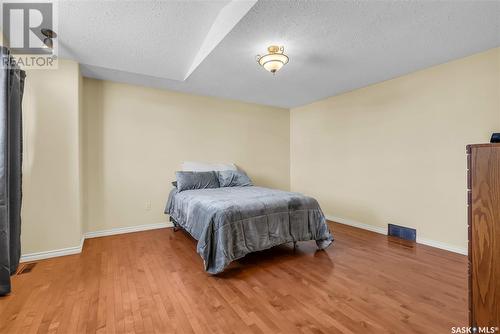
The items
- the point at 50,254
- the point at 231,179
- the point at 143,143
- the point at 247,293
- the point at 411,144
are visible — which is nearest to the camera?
the point at 247,293

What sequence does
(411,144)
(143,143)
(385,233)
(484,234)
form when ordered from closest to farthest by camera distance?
(484,234), (411,144), (385,233), (143,143)

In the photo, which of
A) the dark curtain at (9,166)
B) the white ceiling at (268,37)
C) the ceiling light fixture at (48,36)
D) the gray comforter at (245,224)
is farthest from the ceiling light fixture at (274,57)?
the dark curtain at (9,166)

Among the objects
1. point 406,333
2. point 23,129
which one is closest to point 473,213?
point 406,333

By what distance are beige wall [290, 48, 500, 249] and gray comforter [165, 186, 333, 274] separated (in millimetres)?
1346

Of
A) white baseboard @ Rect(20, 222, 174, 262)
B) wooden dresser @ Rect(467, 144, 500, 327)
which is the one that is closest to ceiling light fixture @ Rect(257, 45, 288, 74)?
wooden dresser @ Rect(467, 144, 500, 327)

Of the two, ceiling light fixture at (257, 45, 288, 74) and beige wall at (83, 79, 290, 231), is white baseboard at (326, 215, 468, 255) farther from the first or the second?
ceiling light fixture at (257, 45, 288, 74)

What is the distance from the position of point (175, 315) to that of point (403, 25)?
9.87ft

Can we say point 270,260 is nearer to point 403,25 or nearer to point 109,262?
point 109,262

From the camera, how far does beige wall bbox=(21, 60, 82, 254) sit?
2516 mm

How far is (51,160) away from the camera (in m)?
2.62

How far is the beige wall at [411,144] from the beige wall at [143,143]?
1848mm

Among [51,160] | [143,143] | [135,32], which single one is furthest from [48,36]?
[143,143]

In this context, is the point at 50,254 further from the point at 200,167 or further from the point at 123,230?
the point at 200,167

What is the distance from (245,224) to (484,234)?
176cm
